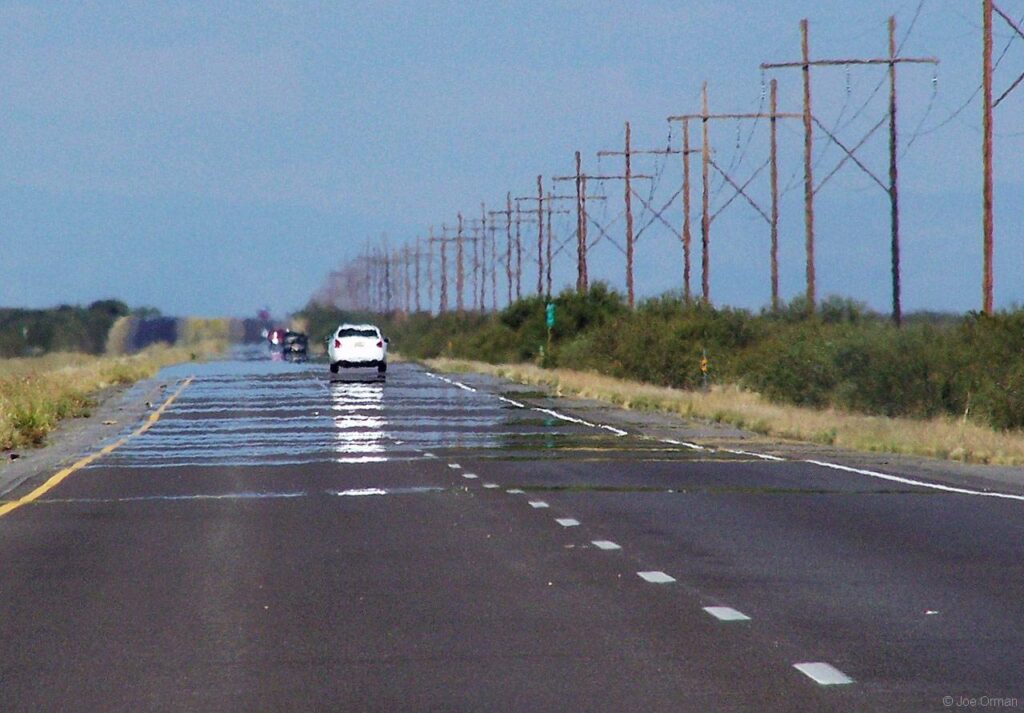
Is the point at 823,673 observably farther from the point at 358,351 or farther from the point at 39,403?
the point at 358,351

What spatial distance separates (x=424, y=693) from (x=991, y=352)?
86.4ft

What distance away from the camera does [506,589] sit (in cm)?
1295

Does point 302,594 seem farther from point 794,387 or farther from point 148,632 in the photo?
point 794,387

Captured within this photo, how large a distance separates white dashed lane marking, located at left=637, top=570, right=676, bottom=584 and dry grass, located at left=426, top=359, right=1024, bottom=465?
1209 cm

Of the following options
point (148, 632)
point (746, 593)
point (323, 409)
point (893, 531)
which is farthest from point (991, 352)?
point (148, 632)

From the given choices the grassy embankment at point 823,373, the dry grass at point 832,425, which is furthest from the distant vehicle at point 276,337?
the dry grass at point 832,425

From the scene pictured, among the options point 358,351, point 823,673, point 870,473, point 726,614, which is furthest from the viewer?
point 358,351

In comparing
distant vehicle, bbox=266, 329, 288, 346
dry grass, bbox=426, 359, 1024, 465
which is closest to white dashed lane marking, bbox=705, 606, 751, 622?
dry grass, bbox=426, 359, 1024, 465

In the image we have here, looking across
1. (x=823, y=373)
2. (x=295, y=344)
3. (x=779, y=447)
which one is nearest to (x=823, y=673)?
(x=779, y=447)

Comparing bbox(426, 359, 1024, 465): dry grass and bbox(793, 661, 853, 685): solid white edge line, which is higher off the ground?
bbox(426, 359, 1024, 465): dry grass

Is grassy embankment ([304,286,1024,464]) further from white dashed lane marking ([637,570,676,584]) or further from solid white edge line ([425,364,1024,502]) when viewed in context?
white dashed lane marking ([637,570,676,584])

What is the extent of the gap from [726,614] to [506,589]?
184 cm

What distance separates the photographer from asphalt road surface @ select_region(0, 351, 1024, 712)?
369 inches

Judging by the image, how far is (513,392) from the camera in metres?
51.9
